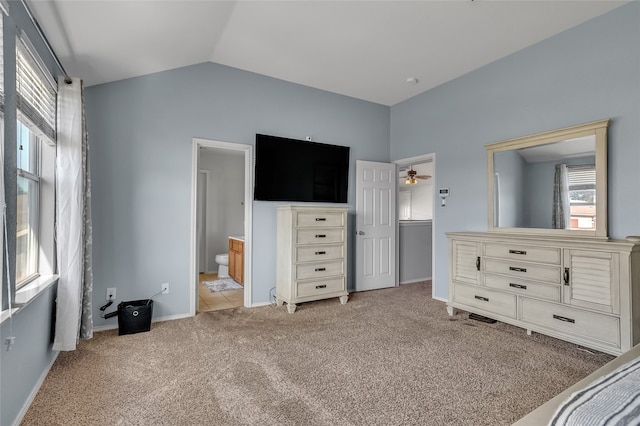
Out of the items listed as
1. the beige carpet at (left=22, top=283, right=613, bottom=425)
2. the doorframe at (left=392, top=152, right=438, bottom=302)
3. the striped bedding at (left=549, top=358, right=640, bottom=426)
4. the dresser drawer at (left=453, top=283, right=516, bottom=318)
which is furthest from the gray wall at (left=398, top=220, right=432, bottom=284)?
the striped bedding at (left=549, top=358, right=640, bottom=426)

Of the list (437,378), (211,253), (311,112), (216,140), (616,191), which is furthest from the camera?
(211,253)

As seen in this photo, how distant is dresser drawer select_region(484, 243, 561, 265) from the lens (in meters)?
2.64

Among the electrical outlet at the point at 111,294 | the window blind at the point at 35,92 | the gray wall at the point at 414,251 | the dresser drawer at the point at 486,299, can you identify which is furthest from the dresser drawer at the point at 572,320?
the window blind at the point at 35,92

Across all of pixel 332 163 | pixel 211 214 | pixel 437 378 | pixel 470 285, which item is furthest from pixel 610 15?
pixel 211 214

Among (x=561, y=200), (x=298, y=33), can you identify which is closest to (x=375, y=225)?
(x=561, y=200)

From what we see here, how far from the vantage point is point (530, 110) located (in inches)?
126

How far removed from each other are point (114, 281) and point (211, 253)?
288cm

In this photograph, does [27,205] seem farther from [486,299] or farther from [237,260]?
[486,299]

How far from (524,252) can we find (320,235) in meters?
2.03

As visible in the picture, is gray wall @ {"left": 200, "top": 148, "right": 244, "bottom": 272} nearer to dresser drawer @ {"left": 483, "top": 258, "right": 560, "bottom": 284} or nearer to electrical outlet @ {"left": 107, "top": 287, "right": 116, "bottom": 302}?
electrical outlet @ {"left": 107, "top": 287, "right": 116, "bottom": 302}

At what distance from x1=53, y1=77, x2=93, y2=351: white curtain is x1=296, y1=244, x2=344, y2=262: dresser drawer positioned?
6.50 feet

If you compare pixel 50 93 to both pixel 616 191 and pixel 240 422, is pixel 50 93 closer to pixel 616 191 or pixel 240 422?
pixel 240 422

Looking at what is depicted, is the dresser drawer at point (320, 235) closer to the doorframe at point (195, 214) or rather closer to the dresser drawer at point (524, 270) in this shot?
the doorframe at point (195, 214)

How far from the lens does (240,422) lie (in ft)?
5.46
